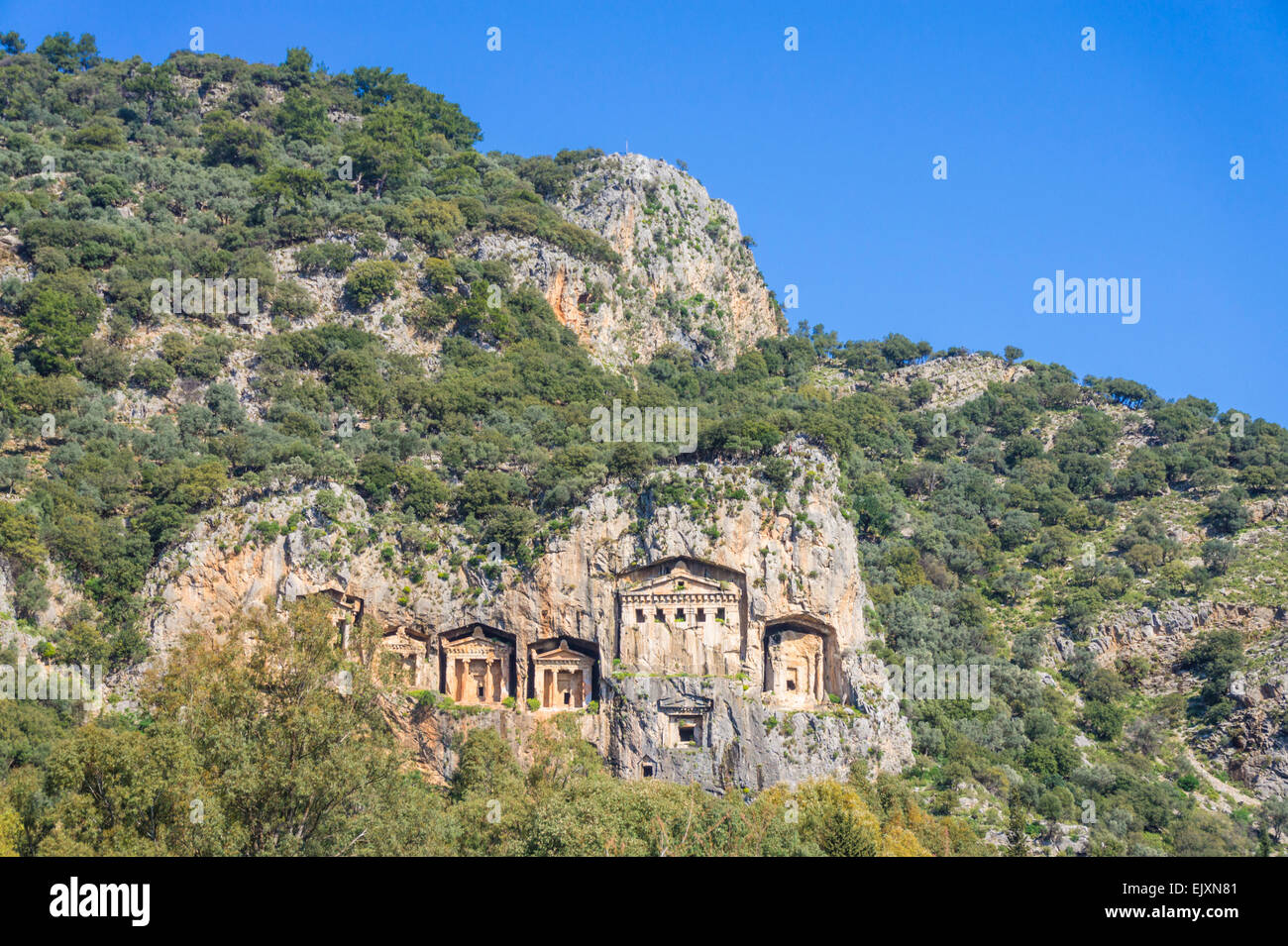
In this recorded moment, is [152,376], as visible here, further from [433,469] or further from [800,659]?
[800,659]

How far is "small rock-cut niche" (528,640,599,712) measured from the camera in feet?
220

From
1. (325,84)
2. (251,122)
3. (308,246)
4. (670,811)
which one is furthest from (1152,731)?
(325,84)

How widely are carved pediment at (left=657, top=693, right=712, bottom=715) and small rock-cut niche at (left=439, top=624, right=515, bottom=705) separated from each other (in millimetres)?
9054

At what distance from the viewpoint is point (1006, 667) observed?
237 ft

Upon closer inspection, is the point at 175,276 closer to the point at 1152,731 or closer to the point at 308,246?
the point at 308,246

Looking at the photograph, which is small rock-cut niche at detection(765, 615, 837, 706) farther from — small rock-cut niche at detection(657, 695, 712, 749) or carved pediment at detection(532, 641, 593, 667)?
carved pediment at detection(532, 641, 593, 667)

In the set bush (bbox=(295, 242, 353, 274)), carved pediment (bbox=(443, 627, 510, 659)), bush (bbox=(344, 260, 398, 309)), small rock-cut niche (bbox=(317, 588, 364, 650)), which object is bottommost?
carved pediment (bbox=(443, 627, 510, 659))

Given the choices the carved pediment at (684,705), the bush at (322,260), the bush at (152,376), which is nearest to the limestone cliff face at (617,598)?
the carved pediment at (684,705)

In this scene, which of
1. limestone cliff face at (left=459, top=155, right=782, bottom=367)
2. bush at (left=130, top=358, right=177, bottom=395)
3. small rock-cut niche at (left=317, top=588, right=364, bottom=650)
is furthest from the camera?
limestone cliff face at (left=459, top=155, right=782, bottom=367)

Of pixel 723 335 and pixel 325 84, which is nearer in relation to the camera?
pixel 723 335

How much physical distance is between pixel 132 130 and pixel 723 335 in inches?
2346

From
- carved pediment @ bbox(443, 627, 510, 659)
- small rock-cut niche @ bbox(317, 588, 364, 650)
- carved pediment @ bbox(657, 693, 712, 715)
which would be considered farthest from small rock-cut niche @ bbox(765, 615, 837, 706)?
small rock-cut niche @ bbox(317, 588, 364, 650)

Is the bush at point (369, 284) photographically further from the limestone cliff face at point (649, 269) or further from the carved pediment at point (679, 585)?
the carved pediment at point (679, 585)

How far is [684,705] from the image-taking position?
6353 centimetres
